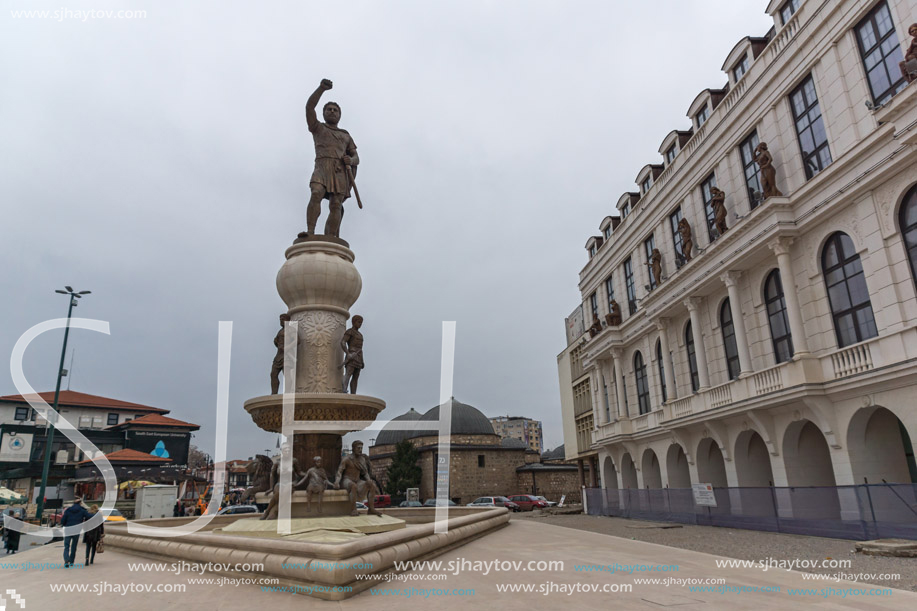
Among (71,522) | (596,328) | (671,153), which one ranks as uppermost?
(671,153)

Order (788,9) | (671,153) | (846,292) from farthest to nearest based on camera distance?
1. (671,153)
2. (788,9)
3. (846,292)

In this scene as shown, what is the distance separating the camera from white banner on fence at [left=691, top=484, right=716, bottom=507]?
1948cm

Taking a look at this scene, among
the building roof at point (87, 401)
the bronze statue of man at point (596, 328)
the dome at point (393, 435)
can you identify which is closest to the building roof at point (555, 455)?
the dome at point (393, 435)

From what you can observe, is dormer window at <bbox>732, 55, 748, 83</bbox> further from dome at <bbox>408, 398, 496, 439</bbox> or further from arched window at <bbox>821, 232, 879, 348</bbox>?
dome at <bbox>408, 398, 496, 439</bbox>

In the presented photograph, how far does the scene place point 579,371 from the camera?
4541 centimetres

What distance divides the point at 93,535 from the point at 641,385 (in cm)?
2753

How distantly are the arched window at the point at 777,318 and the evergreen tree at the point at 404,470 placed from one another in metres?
49.7

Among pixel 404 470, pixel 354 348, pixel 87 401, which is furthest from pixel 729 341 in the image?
pixel 87 401

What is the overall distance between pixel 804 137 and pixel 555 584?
18.3 metres

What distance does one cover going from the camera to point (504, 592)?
662 cm

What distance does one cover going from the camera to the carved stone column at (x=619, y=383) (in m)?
33.0

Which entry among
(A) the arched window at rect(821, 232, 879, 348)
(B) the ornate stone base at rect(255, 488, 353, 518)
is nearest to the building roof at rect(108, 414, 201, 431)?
(B) the ornate stone base at rect(255, 488, 353, 518)

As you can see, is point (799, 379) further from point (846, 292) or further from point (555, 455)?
point (555, 455)

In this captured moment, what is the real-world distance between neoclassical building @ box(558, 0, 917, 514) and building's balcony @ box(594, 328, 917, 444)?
Answer: 6 cm
